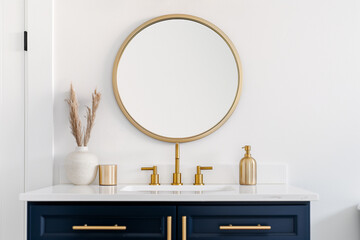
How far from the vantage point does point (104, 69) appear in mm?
2258

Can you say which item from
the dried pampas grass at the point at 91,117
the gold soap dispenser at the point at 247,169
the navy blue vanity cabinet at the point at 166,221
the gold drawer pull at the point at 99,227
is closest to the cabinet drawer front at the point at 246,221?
the navy blue vanity cabinet at the point at 166,221

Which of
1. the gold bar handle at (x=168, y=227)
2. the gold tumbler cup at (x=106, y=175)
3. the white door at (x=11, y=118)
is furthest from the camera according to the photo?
the white door at (x=11, y=118)

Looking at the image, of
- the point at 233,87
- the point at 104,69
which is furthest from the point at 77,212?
the point at 233,87

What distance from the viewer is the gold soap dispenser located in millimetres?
2090

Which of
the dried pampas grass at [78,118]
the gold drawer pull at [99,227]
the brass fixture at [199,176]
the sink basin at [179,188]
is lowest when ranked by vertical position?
the gold drawer pull at [99,227]

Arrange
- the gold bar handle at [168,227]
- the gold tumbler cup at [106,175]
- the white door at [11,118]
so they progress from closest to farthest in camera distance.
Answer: the gold bar handle at [168,227] → the gold tumbler cup at [106,175] → the white door at [11,118]

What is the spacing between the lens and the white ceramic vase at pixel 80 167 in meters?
2.08

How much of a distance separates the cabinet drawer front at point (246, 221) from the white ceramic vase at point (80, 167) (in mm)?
612

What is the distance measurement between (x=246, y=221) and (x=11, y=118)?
133cm

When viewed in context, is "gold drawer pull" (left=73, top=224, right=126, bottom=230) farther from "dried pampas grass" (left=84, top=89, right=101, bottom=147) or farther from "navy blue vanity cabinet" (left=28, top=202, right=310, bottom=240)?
"dried pampas grass" (left=84, top=89, right=101, bottom=147)

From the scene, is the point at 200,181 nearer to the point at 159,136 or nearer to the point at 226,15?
the point at 159,136

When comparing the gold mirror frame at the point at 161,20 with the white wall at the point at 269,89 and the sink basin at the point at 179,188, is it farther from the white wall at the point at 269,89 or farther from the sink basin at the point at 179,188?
the sink basin at the point at 179,188

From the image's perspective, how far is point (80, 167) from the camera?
2.08m

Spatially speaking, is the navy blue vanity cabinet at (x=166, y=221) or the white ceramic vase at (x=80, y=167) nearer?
the navy blue vanity cabinet at (x=166, y=221)
